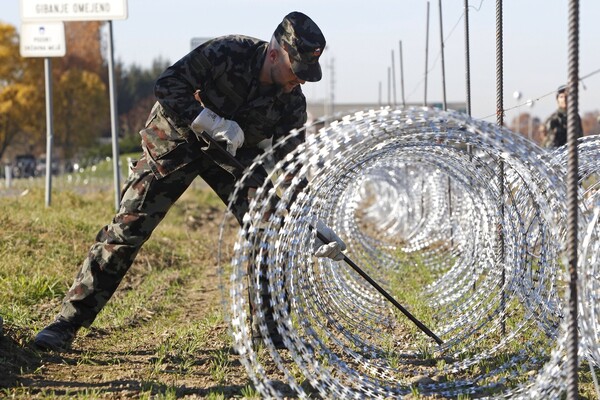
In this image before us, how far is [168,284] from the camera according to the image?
27.7 feet

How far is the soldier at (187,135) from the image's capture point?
5.05m

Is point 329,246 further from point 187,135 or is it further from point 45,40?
point 45,40

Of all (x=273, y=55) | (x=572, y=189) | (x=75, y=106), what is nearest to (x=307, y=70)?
(x=273, y=55)

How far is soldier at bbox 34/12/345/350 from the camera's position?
16.6ft

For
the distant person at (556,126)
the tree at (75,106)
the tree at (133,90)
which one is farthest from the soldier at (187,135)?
the tree at (133,90)

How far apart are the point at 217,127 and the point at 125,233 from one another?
896 mm

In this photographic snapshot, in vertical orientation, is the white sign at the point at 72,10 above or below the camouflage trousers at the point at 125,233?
above

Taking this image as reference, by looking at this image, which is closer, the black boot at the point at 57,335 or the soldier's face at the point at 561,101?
the black boot at the point at 57,335

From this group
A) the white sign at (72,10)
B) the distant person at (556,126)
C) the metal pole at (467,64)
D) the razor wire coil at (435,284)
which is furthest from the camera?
the white sign at (72,10)

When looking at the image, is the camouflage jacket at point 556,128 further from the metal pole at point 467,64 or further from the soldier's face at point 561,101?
the metal pole at point 467,64

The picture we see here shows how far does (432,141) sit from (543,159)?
0.89 m

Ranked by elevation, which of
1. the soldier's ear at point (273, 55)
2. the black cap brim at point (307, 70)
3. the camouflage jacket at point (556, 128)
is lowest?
the camouflage jacket at point (556, 128)

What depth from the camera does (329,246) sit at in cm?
486

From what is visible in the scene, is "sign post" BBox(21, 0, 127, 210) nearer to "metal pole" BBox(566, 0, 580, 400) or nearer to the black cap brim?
the black cap brim
